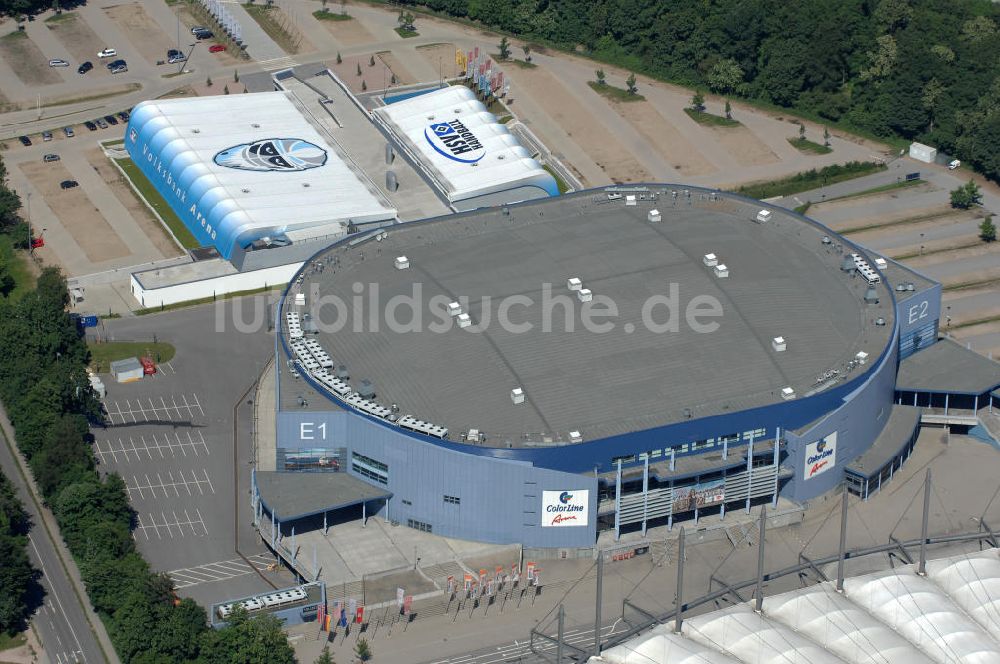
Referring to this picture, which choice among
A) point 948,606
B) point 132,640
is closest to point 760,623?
point 948,606

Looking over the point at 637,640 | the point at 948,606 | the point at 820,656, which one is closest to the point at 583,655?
the point at 637,640

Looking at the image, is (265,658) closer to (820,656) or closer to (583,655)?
(583,655)

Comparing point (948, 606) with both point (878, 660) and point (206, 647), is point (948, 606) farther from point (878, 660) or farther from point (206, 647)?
point (206, 647)

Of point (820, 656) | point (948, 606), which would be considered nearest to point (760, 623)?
point (820, 656)

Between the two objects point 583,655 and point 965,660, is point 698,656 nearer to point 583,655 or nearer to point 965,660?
point 583,655
